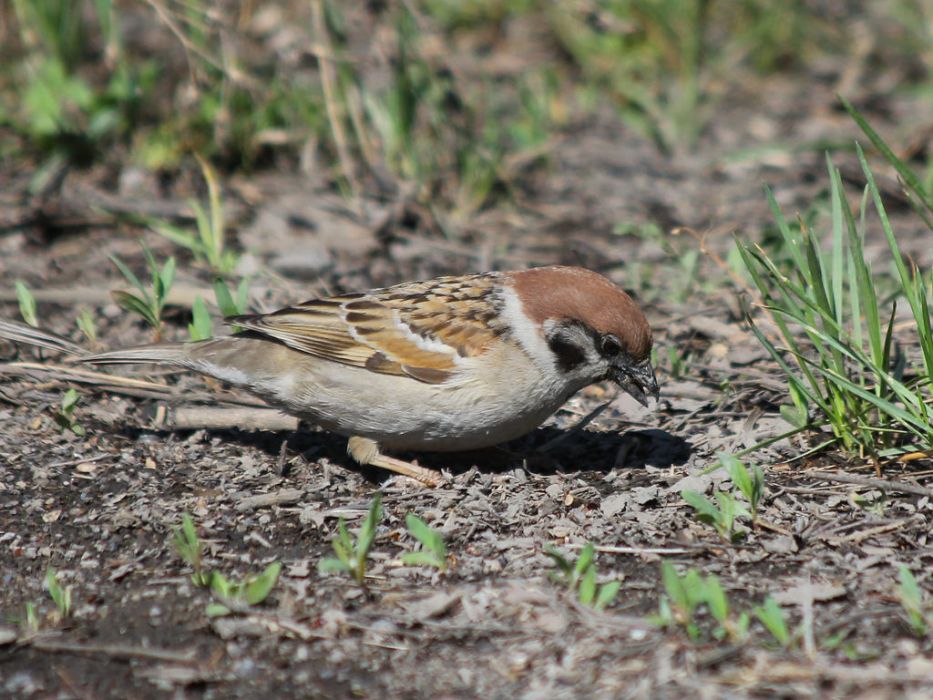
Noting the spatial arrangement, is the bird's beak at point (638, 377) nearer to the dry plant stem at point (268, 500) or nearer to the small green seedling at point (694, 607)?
the small green seedling at point (694, 607)

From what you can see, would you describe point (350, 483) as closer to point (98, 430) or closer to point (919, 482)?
point (98, 430)

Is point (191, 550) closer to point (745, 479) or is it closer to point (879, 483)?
point (745, 479)

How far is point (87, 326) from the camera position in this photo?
551cm

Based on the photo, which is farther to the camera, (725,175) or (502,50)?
(502,50)

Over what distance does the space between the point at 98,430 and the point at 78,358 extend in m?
0.32

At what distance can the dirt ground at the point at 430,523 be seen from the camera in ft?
11.1

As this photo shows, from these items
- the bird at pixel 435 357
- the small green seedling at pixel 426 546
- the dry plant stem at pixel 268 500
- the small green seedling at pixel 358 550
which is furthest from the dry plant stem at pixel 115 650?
the bird at pixel 435 357

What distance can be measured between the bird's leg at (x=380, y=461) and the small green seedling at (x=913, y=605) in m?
1.84

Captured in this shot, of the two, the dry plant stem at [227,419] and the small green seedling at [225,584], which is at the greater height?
the small green seedling at [225,584]

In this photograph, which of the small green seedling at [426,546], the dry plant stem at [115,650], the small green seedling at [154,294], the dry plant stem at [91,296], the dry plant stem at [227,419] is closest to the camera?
the dry plant stem at [115,650]

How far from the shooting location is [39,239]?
6.67 m

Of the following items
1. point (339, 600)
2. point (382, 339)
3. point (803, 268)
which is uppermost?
point (803, 268)

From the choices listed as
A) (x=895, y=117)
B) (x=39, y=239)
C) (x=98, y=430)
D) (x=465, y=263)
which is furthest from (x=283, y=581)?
(x=895, y=117)

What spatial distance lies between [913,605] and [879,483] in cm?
62
